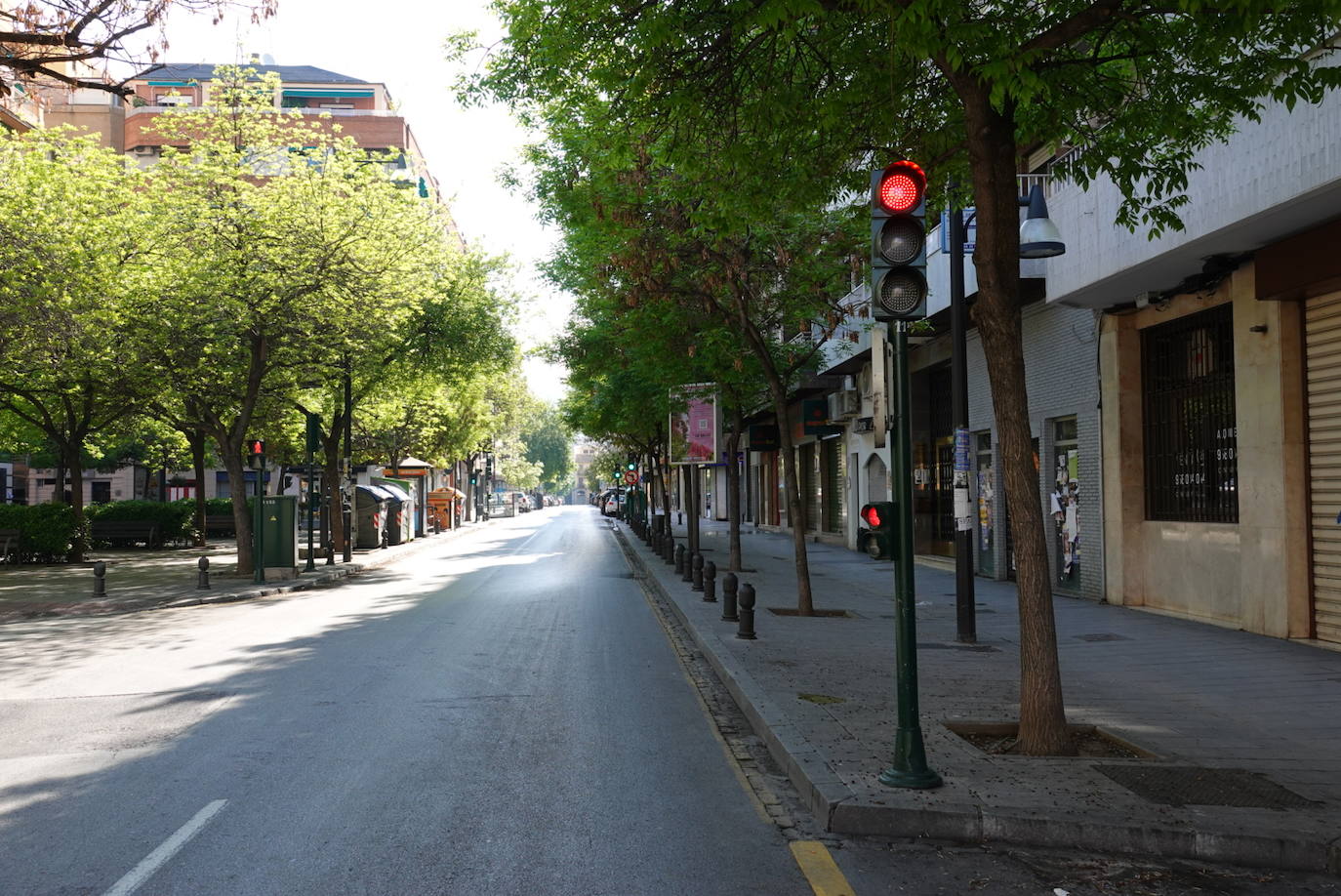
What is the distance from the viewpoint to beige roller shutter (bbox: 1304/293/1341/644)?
35.6ft

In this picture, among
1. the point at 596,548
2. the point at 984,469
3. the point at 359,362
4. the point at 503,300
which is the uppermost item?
the point at 503,300

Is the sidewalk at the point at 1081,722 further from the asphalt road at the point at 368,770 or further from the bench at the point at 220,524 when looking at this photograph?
the bench at the point at 220,524

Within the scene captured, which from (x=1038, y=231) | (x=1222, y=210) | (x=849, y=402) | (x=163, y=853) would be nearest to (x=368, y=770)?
(x=163, y=853)

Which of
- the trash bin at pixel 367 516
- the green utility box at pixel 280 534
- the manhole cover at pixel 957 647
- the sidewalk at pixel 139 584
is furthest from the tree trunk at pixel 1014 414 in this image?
the trash bin at pixel 367 516

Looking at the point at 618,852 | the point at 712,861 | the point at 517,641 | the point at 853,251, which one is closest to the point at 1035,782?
the point at 712,861

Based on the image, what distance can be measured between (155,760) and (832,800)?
4334 mm

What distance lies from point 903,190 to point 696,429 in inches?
575

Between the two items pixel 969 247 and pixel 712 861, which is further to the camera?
pixel 969 247

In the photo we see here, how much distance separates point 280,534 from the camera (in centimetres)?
2134

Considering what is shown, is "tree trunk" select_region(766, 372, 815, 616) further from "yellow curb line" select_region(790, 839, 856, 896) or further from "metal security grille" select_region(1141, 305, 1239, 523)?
"yellow curb line" select_region(790, 839, 856, 896)

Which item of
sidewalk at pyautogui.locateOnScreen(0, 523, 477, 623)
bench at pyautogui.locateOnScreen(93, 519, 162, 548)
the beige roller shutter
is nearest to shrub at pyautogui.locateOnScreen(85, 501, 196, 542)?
bench at pyautogui.locateOnScreen(93, 519, 162, 548)

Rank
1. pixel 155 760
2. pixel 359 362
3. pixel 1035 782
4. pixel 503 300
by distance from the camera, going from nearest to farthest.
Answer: pixel 1035 782 → pixel 155 760 → pixel 359 362 → pixel 503 300

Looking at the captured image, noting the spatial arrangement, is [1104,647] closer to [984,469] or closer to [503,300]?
[984,469]

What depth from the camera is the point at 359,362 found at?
24.1 meters
